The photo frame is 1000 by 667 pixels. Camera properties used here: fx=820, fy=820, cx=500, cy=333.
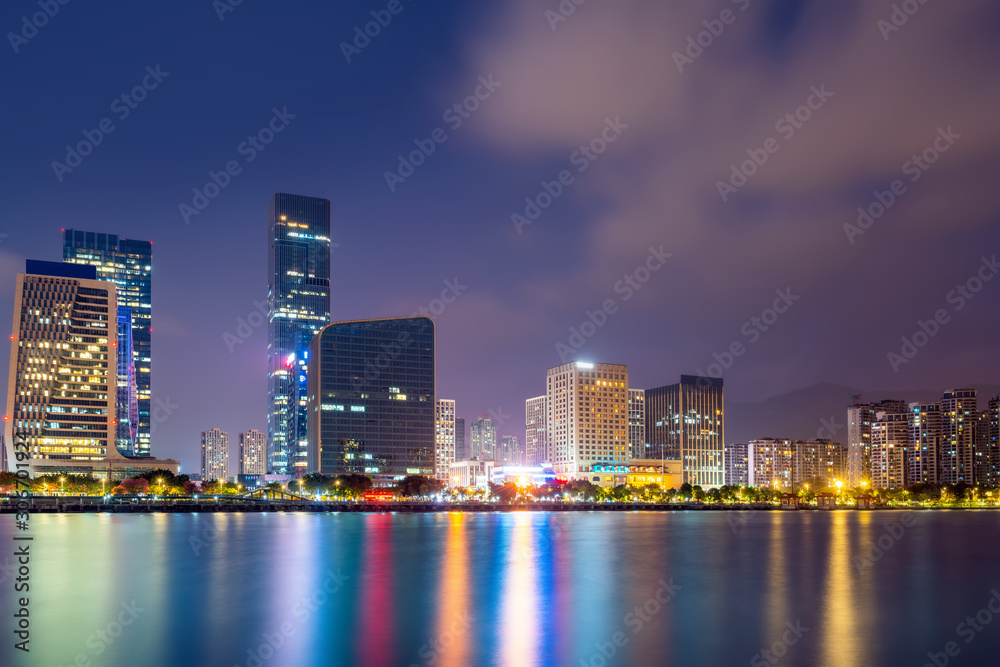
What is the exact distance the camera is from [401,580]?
60406 mm

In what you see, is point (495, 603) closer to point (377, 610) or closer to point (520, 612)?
point (520, 612)

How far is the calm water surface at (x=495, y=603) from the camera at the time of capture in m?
36.4

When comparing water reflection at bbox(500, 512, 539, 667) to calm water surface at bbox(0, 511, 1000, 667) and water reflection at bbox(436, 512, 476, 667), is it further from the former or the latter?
water reflection at bbox(436, 512, 476, 667)

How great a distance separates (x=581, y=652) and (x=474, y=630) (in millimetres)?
7154

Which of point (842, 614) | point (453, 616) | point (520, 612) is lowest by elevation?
point (842, 614)

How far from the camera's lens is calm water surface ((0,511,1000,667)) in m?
36.4

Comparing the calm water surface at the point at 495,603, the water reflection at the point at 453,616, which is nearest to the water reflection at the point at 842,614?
the calm water surface at the point at 495,603

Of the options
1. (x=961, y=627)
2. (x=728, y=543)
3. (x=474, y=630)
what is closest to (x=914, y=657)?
(x=961, y=627)

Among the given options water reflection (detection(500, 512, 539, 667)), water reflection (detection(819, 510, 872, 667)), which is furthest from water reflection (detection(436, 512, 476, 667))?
water reflection (detection(819, 510, 872, 667))

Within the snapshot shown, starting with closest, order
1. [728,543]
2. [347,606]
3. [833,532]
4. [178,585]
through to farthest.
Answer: [347,606]
[178,585]
[728,543]
[833,532]

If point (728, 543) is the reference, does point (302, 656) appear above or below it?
above

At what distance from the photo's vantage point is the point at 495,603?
164ft

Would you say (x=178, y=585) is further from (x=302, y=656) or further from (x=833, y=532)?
(x=833, y=532)

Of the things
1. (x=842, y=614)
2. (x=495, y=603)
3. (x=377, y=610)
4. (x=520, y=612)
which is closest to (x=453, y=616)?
(x=520, y=612)
